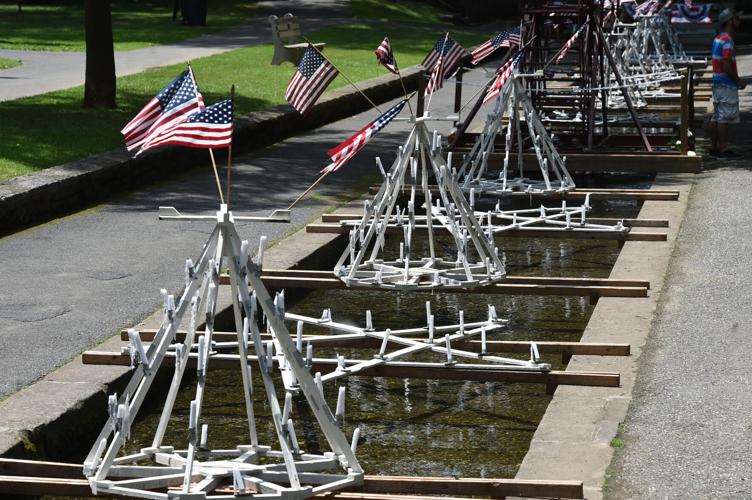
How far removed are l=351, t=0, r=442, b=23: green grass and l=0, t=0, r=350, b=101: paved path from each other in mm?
737

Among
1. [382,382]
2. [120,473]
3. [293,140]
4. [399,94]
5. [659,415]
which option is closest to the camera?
[120,473]

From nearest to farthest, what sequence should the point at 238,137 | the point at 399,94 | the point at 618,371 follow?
1. the point at 618,371
2. the point at 238,137
3. the point at 399,94

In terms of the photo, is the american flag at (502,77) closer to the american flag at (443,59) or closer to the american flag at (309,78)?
the american flag at (443,59)

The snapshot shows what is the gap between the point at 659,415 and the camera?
6801 millimetres

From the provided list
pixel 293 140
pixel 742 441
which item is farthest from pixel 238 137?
pixel 742 441

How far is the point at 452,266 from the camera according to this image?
10.0 m

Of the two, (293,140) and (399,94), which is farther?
→ (399,94)

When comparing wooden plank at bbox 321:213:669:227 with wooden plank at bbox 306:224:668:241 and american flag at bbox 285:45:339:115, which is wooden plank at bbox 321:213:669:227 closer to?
wooden plank at bbox 306:224:668:241

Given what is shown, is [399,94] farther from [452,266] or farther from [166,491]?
[166,491]

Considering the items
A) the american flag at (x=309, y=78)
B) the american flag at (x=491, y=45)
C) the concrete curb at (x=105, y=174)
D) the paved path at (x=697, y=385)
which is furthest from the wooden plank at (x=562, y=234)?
the american flag at (x=309, y=78)

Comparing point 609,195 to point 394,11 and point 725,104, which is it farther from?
point 394,11

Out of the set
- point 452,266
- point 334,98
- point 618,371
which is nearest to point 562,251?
point 452,266

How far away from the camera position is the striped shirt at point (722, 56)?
16.5 m

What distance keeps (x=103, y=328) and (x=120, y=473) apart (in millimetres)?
3269
